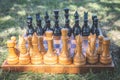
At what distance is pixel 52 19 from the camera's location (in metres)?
4.69

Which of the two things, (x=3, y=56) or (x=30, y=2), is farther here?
(x=30, y=2)

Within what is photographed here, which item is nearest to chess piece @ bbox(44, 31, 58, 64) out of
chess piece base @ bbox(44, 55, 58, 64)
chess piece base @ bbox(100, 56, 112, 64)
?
chess piece base @ bbox(44, 55, 58, 64)

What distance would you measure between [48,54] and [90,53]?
43cm

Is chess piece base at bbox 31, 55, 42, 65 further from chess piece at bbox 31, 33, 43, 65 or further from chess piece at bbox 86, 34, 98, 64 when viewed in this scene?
chess piece at bbox 86, 34, 98, 64

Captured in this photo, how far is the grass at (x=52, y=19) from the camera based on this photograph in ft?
8.92

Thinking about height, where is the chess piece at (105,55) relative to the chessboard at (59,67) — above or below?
above

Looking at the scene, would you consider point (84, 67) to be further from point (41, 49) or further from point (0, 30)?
point (0, 30)

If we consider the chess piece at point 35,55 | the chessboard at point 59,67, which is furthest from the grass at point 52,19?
the chess piece at point 35,55

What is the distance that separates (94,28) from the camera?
10.4ft

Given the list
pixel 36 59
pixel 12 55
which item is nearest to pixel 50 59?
pixel 36 59

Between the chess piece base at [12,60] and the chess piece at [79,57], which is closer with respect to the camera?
the chess piece at [79,57]

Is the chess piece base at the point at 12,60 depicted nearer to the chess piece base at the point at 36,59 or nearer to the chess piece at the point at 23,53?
the chess piece at the point at 23,53

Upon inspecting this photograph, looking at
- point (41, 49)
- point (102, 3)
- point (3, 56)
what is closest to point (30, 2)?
point (102, 3)

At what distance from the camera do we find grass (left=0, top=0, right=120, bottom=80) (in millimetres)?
2719
